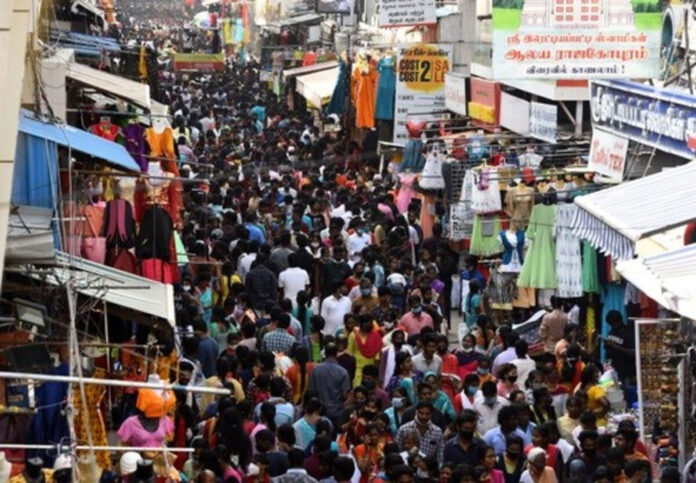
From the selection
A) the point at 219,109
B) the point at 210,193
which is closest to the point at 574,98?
the point at 210,193

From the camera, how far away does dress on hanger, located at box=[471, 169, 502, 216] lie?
856 inches

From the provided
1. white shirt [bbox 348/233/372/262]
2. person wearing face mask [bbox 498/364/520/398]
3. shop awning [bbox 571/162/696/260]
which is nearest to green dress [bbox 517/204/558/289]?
shop awning [bbox 571/162/696/260]

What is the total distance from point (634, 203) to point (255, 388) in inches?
122

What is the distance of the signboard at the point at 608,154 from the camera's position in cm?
2008

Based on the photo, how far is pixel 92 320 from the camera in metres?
15.9

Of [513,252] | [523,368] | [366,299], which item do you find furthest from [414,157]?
[523,368]

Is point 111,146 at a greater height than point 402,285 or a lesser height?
greater

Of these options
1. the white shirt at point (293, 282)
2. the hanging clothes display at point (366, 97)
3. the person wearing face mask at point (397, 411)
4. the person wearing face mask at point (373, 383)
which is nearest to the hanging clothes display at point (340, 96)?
the hanging clothes display at point (366, 97)

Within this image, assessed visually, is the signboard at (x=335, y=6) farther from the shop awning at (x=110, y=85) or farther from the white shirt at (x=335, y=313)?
the white shirt at (x=335, y=313)

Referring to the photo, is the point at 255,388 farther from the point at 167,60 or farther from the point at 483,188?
the point at 167,60

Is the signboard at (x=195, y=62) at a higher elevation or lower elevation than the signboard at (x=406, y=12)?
lower

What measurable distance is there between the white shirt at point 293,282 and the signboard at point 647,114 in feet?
11.1

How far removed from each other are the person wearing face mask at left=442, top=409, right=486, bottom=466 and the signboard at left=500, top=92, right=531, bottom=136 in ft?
46.5

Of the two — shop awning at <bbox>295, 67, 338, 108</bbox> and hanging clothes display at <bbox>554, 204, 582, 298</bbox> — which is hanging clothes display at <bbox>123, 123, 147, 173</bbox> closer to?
hanging clothes display at <bbox>554, 204, 582, 298</bbox>
